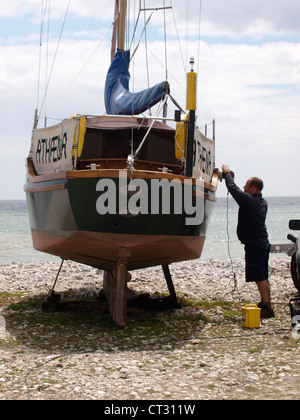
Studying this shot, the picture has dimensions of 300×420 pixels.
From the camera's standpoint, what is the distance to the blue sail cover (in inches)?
349

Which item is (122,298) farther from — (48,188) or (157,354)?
(48,188)

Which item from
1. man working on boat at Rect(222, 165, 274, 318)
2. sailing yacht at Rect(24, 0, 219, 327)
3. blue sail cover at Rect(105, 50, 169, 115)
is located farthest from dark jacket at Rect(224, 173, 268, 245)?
blue sail cover at Rect(105, 50, 169, 115)

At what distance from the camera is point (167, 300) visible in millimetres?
9211

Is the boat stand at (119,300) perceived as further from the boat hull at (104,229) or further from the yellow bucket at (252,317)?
the yellow bucket at (252,317)

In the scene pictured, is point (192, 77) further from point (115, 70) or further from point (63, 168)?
point (115, 70)

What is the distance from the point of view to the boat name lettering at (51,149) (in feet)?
27.5

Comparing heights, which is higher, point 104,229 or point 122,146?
point 122,146

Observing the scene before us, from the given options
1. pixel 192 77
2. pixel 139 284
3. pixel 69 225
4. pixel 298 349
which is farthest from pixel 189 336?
pixel 139 284

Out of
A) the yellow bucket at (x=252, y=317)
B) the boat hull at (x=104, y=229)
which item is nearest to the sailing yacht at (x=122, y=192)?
the boat hull at (x=104, y=229)

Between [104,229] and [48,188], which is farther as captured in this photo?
[48,188]

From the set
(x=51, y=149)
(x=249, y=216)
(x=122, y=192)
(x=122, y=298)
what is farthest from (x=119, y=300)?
(x=51, y=149)

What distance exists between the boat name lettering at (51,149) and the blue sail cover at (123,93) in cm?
158

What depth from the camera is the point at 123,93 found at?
422 inches

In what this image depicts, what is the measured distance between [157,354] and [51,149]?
163 inches
